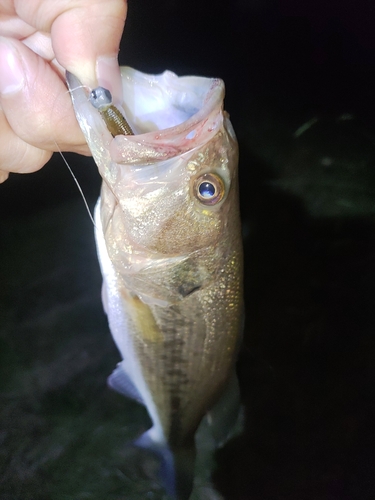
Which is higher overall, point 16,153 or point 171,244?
point 16,153

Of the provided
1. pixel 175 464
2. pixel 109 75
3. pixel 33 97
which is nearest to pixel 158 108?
pixel 109 75

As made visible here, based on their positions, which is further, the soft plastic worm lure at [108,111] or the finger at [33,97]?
the finger at [33,97]

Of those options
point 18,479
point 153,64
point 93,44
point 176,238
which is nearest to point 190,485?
point 18,479

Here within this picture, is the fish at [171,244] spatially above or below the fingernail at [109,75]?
below

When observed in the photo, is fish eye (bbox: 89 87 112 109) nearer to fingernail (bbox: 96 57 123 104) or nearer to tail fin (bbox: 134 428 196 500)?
fingernail (bbox: 96 57 123 104)

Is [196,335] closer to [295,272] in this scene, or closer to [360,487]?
[295,272]

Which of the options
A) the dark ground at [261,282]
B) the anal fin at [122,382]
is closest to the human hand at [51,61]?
the anal fin at [122,382]

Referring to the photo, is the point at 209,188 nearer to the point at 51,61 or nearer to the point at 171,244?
the point at 171,244

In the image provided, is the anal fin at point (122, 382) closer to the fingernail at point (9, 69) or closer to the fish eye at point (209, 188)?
the fish eye at point (209, 188)
